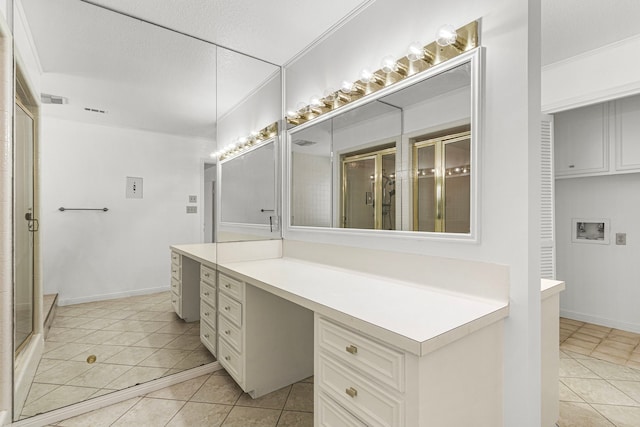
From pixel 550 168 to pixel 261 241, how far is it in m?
2.72

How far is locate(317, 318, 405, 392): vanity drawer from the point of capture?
1027 millimetres

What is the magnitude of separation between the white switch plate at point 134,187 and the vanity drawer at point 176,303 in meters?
0.73

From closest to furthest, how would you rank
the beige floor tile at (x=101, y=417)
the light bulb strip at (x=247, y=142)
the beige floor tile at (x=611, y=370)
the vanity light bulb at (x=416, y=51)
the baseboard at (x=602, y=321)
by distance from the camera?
the vanity light bulb at (x=416, y=51), the beige floor tile at (x=101, y=417), the beige floor tile at (x=611, y=370), the light bulb strip at (x=247, y=142), the baseboard at (x=602, y=321)

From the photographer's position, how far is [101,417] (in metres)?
1.78

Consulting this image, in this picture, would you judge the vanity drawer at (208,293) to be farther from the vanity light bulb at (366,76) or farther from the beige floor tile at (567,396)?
the beige floor tile at (567,396)

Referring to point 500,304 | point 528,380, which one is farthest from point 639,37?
point 528,380

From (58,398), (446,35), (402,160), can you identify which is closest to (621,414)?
(402,160)

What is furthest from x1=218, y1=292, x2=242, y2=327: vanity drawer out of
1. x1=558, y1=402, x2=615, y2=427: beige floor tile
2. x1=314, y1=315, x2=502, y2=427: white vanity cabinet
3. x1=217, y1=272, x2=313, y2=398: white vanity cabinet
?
x1=558, y1=402, x2=615, y2=427: beige floor tile

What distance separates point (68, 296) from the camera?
6.14 feet

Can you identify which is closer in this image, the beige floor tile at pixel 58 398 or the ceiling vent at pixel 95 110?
the beige floor tile at pixel 58 398

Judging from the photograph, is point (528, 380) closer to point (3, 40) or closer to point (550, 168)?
point (550, 168)

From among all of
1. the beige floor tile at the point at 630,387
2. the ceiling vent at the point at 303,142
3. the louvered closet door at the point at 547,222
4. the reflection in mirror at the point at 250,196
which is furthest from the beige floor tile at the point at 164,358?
the louvered closet door at the point at 547,222

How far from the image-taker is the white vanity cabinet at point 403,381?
1004 millimetres

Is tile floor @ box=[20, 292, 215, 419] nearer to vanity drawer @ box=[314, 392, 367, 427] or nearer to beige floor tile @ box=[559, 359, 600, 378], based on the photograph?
vanity drawer @ box=[314, 392, 367, 427]
